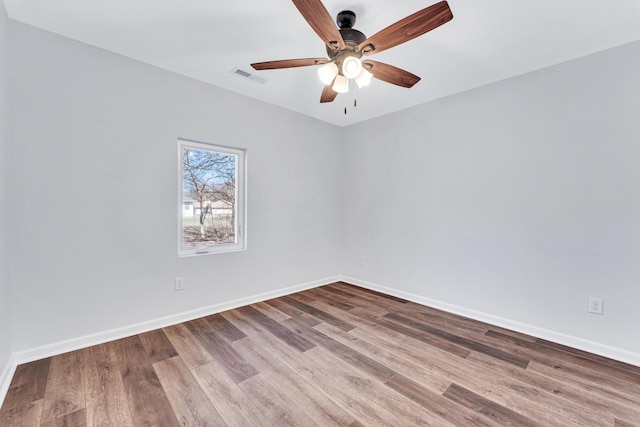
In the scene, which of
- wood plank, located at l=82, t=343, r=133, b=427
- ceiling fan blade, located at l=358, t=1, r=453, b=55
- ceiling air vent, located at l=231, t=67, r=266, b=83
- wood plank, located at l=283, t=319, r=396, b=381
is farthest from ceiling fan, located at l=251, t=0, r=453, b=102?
wood plank, located at l=82, t=343, r=133, b=427

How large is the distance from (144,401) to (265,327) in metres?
1.15

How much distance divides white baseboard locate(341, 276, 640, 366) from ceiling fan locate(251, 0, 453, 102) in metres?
2.41

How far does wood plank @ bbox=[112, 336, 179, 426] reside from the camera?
1533 mm

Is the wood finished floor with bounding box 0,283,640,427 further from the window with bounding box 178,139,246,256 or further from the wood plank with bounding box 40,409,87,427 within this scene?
the window with bounding box 178,139,246,256

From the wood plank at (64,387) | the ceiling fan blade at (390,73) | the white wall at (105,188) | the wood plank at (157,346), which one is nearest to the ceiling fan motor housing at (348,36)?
the ceiling fan blade at (390,73)

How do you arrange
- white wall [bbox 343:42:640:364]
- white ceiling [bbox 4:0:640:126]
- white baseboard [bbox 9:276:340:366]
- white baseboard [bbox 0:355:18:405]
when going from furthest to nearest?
white wall [bbox 343:42:640:364], white baseboard [bbox 9:276:340:366], white ceiling [bbox 4:0:640:126], white baseboard [bbox 0:355:18:405]

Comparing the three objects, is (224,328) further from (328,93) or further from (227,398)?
(328,93)

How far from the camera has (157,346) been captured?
90.4 inches

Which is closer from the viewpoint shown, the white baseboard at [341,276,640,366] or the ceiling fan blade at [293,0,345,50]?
the ceiling fan blade at [293,0,345,50]

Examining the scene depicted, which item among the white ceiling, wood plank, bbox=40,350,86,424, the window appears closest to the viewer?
wood plank, bbox=40,350,86,424

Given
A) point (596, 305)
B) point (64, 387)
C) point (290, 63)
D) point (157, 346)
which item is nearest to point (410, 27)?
point (290, 63)

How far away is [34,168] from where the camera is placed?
2.06 meters

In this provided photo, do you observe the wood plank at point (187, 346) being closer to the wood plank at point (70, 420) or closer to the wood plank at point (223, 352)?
the wood plank at point (223, 352)

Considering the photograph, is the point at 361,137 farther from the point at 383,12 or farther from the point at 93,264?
the point at 93,264
